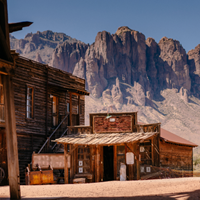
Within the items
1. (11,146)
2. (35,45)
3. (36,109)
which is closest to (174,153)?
(36,109)

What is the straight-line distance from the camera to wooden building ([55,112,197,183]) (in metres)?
15.5

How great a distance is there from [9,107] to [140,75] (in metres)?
115

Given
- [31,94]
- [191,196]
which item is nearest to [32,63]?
[31,94]

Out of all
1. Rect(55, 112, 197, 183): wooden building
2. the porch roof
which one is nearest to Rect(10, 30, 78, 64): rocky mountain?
Rect(55, 112, 197, 183): wooden building

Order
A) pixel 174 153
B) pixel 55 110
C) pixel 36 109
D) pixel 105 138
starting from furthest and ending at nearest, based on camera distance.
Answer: pixel 55 110
pixel 174 153
pixel 36 109
pixel 105 138

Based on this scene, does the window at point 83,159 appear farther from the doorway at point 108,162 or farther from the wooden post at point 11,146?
the wooden post at point 11,146

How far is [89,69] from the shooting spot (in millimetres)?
116750

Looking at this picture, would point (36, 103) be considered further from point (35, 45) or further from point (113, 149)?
point (35, 45)

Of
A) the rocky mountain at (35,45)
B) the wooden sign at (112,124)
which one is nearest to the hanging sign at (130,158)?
the wooden sign at (112,124)

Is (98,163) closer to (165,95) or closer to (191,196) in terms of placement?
(191,196)

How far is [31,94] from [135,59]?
111 metres

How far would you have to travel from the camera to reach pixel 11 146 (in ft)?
25.9

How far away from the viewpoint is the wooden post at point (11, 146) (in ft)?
25.6

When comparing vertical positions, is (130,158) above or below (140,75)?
below
